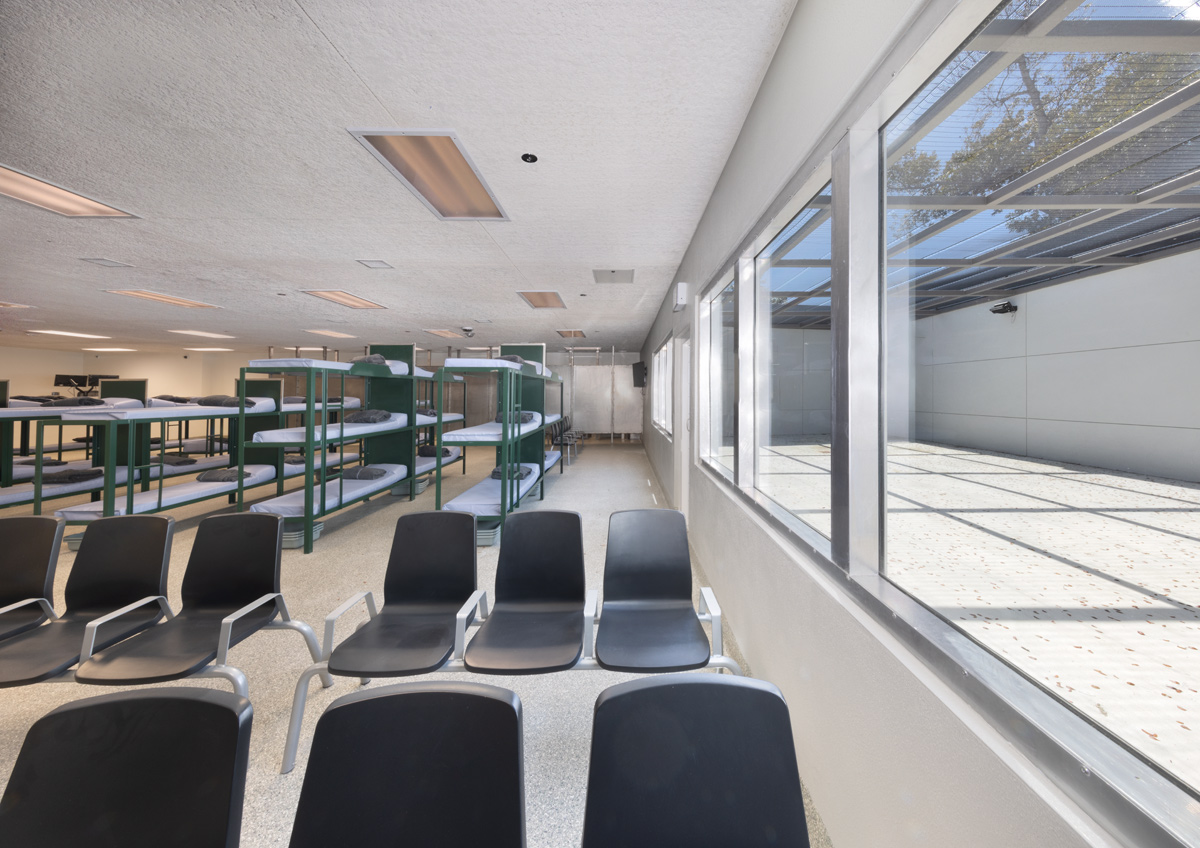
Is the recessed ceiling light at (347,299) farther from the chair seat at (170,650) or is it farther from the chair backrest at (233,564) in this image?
the chair seat at (170,650)

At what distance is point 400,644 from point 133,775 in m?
0.96

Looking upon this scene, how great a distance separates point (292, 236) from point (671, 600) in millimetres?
4566

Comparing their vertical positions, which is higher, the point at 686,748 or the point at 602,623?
the point at 686,748

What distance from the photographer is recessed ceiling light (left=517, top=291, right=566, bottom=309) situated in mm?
6418

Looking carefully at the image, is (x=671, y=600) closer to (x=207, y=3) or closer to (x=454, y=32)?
(x=454, y=32)

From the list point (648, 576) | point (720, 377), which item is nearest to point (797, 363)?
point (720, 377)

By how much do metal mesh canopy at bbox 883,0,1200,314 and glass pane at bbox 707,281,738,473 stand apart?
609mm

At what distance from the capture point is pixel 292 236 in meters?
4.16

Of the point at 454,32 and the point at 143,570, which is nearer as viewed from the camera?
the point at 454,32

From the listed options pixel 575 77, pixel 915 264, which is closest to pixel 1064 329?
pixel 915 264

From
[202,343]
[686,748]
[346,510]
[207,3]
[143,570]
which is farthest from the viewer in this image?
[202,343]

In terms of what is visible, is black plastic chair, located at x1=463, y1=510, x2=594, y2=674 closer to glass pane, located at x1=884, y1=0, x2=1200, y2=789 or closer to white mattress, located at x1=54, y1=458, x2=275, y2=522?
glass pane, located at x1=884, y1=0, x2=1200, y2=789

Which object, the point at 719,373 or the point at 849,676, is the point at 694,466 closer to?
the point at 719,373

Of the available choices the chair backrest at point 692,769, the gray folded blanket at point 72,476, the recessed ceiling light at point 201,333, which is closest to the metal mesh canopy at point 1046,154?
the chair backrest at point 692,769
